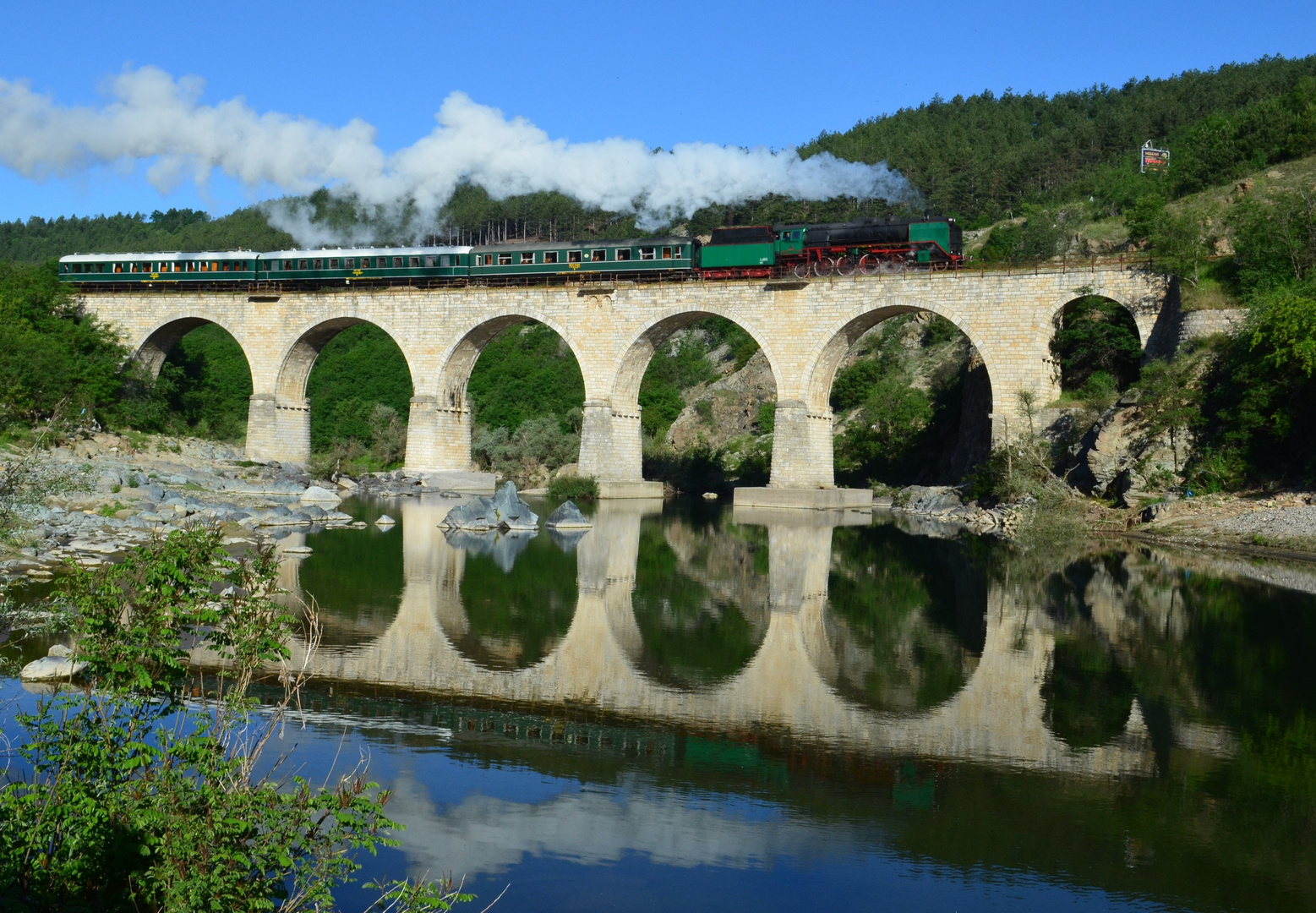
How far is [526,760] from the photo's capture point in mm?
9766

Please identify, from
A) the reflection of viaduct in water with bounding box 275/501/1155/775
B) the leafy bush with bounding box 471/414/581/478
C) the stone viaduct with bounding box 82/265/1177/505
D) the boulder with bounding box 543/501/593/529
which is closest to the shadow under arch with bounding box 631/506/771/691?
the reflection of viaduct in water with bounding box 275/501/1155/775

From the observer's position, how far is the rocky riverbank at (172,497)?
61.4 feet

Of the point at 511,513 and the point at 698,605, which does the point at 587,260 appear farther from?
the point at 698,605

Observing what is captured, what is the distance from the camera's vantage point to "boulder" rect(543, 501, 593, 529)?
99.7 ft

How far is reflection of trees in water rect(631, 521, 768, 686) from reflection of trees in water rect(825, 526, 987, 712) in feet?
4.21

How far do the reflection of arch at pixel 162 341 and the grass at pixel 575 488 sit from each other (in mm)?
13148

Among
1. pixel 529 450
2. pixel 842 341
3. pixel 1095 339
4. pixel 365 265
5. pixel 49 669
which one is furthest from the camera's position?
pixel 529 450

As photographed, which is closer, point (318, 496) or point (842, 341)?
point (318, 496)

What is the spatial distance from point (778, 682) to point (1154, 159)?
6000 centimetres

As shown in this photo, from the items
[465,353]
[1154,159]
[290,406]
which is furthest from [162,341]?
[1154,159]

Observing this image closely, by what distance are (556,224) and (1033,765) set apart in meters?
73.2

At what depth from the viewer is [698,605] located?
1836 cm

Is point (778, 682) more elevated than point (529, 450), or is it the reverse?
point (529, 450)

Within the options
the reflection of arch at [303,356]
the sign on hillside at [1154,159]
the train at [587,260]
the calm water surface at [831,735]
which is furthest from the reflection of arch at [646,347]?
the sign on hillside at [1154,159]
